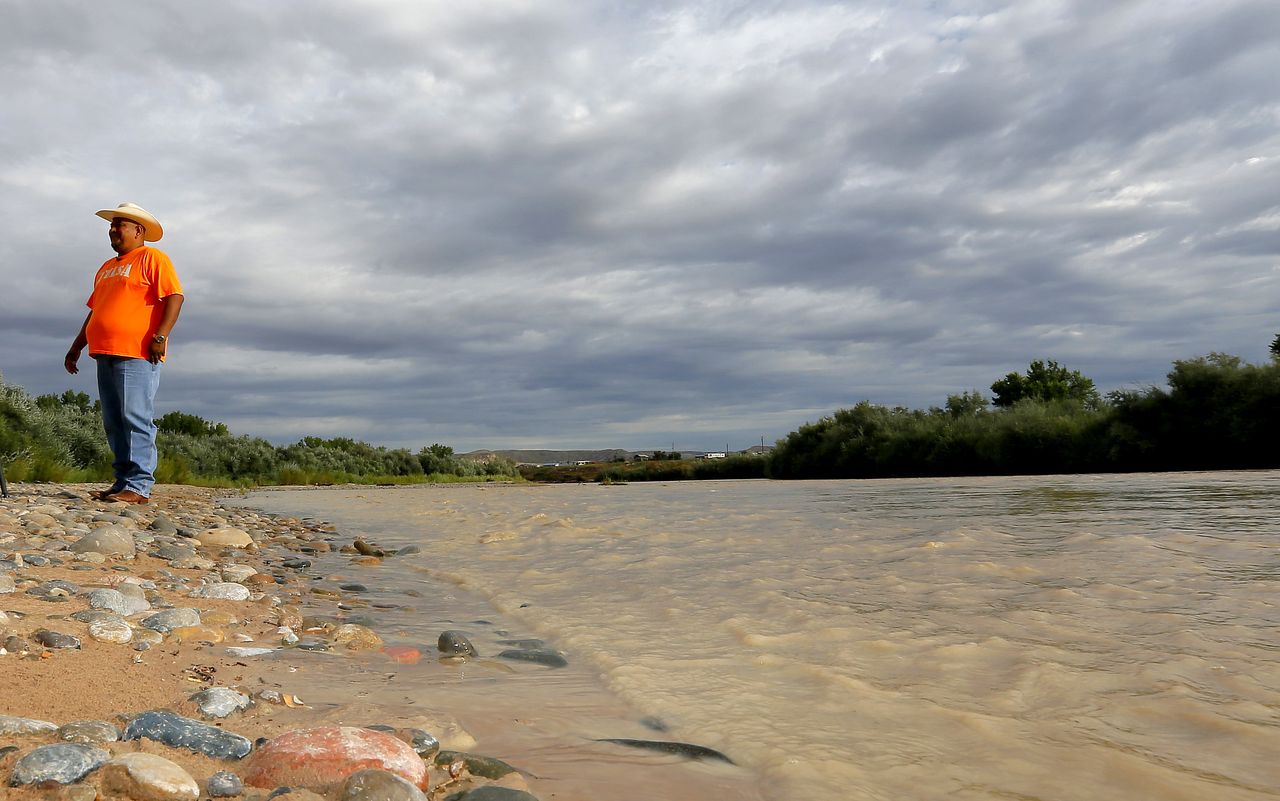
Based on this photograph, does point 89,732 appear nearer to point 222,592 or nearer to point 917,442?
point 222,592

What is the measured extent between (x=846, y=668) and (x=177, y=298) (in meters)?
6.17

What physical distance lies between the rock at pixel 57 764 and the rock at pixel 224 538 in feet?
15.8

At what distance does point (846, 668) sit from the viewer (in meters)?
2.54

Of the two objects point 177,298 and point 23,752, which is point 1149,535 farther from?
point 177,298

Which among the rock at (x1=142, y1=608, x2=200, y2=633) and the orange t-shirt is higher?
the orange t-shirt

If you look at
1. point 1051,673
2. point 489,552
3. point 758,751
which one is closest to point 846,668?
point 1051,673

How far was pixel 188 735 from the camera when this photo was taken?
1.70 m

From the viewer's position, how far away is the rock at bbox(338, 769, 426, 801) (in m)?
1.43

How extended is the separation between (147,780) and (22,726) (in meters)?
0.46

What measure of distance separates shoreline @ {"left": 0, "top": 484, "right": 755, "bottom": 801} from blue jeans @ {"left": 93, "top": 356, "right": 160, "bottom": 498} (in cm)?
211

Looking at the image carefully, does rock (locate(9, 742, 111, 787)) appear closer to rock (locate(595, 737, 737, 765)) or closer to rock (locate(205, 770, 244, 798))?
rock (locate(205, 770, 244, 798))

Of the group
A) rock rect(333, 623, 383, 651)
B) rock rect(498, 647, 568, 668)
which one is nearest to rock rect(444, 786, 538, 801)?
rock rect(498, 647, 568, 668)

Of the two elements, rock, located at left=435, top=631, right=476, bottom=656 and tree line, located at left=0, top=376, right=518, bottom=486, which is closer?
rock, located at left=435, top=631, right=476, bottom=656

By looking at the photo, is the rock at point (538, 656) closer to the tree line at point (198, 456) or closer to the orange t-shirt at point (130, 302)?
the orange t-shirt at point (130, 302)
